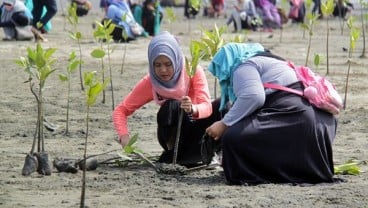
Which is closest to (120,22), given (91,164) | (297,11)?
(297,11)

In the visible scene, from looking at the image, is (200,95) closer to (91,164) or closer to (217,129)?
(217,129)

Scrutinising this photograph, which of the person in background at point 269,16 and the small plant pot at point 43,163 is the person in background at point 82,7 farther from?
the small plant pot at point 43,163

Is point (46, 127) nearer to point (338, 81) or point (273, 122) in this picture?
point (273, 122)

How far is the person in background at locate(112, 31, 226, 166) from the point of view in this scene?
21.8 feet

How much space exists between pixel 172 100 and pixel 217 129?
1.90 ft

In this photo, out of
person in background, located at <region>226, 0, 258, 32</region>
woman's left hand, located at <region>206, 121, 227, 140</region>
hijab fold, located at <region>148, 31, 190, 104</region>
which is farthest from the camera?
person in background, located at <region>226, 0, 258, 32</region>

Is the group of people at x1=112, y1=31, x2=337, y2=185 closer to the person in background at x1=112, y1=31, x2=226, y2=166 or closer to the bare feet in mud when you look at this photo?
the person in background at x1=112, y1=31, x2=226, y2=166

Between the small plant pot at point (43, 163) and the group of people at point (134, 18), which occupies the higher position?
the small plant pot at point (43, 163)

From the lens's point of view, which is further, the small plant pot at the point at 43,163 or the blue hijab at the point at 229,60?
the small plant pot at the point at 43,163

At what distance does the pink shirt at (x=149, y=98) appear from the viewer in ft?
22.1

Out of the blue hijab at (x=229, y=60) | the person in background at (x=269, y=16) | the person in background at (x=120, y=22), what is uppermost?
the blue hijab at (x=229, y=60)

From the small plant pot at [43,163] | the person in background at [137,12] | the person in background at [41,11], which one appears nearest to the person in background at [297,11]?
the person in background at [137,12]

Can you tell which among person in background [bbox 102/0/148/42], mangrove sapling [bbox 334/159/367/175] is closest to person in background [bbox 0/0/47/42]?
person in background [bbox 102/0/148/42]

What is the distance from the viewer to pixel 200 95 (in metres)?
6.76
